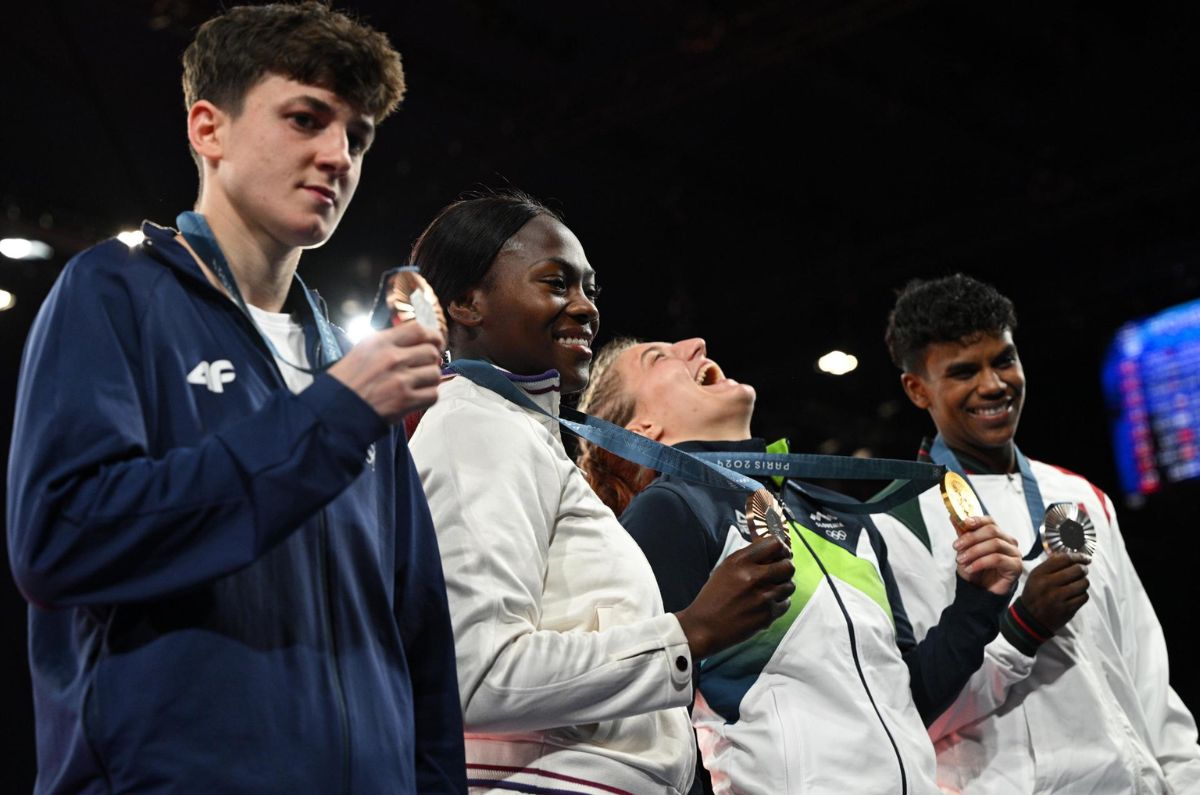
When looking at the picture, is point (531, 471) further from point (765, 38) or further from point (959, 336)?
point (765, 38)

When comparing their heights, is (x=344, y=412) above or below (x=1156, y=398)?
below

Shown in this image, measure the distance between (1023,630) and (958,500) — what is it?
330mm

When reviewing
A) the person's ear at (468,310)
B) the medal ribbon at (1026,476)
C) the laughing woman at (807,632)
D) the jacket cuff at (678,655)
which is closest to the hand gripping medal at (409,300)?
the jacket cuff at (678,655)

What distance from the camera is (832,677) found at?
2.43 m

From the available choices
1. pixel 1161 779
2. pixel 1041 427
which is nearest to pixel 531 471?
pixel 1161 779

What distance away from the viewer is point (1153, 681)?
10.7ft

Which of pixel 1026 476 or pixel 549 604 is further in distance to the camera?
pixel 1026 476

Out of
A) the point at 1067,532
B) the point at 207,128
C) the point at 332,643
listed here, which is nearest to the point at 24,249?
the point at 207,128

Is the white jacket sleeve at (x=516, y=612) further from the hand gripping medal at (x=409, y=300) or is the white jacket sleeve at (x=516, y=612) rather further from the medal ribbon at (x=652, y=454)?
the hand gripping medal at (x=409, y=300)

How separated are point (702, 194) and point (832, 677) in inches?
202

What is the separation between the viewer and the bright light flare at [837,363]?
7922mm

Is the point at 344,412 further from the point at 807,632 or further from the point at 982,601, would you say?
the point at 982,601

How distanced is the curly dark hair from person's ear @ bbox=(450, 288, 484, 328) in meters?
1.62

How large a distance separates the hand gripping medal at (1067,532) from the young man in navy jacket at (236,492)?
168cm
